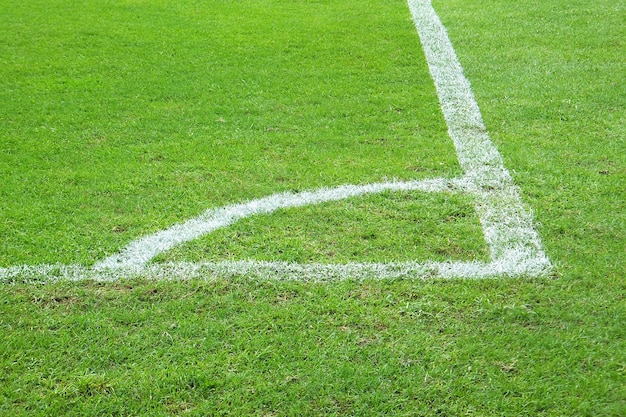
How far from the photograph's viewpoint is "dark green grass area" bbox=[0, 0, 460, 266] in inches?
145

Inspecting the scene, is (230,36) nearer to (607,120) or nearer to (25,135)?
(25,135)

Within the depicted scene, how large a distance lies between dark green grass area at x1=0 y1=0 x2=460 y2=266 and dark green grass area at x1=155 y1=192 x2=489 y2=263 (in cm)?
28

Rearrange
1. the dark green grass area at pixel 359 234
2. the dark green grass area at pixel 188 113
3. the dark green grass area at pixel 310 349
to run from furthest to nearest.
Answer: the dark green grass area at pixel 188 113 → the dark green grass area at pixel 359 234 → the dark green grass area at pixel 310 349

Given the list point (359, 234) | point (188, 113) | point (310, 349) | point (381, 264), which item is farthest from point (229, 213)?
point (188, 113)

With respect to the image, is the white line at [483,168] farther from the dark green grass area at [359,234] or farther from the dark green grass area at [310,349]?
the dark green grass area at [310,349]

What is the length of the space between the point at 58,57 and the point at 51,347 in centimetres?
384

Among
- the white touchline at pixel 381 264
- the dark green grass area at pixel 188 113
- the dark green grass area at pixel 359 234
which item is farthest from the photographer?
the dark green grass area at pixel 188 113

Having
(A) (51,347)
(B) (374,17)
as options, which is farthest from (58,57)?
(A) (51,347)

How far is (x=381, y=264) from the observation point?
124 inches

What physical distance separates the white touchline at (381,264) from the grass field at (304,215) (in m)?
0.07

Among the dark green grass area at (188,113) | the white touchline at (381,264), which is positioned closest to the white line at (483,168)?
the white touchline at (381,264)

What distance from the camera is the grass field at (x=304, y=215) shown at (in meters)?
2.52

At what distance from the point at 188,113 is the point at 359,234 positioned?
196 centimetres

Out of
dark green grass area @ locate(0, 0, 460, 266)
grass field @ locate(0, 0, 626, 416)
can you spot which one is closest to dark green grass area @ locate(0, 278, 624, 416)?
grass field @ locate(0, 0, 626, 416)
